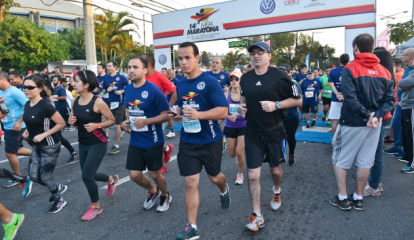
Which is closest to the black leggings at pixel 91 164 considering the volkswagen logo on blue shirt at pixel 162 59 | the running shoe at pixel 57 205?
the running shoe at pixel 57 205

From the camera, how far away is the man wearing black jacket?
132 inches

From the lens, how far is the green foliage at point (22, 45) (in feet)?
95.9

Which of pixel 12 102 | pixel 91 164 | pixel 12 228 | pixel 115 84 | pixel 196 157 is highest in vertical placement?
pixel 115 84

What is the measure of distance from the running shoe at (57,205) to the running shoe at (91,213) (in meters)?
0.57

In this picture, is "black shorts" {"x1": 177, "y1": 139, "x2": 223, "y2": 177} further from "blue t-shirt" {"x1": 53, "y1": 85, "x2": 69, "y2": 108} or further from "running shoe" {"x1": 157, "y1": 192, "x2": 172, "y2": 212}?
"blue t-shirt" {"x1": 53, "y1": 85, "x2": 69, "y2": 108}

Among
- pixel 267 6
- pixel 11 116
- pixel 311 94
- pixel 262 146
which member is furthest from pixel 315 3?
pixel 11 116

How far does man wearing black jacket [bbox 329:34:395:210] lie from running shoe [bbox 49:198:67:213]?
3.78 meters

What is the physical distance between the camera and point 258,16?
14531 mm

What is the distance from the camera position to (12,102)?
15.7 feet

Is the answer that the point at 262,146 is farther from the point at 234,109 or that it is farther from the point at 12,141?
the point at 12,141

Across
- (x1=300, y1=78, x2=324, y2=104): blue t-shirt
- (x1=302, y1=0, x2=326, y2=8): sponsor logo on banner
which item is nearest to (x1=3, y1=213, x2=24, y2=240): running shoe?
(x1=300, y1=78, x2=324, y2=104): blue t-shirt

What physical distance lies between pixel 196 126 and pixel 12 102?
3663 millimetres

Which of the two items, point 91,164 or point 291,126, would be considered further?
point 291,126

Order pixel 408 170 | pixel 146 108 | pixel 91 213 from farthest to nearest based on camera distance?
1. pixel 408 170
2. pixel 91 213
3. pixel 146 108
